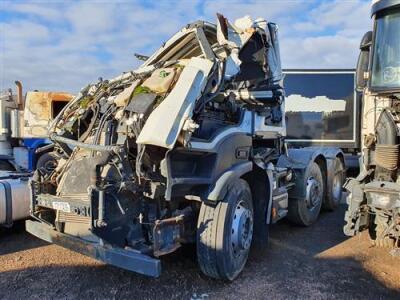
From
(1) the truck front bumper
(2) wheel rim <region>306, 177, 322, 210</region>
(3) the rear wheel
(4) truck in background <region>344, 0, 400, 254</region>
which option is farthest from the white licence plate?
(2) wheel rim <region>306, 177, 322, 210</region>

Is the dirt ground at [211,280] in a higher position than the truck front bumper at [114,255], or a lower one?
lower

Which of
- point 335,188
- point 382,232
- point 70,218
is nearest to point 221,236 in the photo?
point 70,218

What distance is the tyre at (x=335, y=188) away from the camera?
7.69 m

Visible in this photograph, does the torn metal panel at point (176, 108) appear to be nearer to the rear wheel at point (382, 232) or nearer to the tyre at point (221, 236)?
the tyre at point (221, 236)

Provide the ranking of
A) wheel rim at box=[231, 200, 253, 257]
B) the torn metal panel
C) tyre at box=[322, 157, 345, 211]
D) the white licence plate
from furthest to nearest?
tyre at box=[322, 157, 345, 211], wheel rim at box=[231, 200, 253, 257], the white licence plate, the torn metal panel

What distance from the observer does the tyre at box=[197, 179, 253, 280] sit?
4152mm

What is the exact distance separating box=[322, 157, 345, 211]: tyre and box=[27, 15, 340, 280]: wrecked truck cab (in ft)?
8.93

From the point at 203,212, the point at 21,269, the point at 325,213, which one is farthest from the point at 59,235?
the point at 325,213

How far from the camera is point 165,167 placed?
3.67m

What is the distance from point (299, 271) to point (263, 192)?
98 cm

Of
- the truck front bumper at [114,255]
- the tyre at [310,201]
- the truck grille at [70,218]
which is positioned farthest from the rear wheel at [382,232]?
the truck grille at [70,218]

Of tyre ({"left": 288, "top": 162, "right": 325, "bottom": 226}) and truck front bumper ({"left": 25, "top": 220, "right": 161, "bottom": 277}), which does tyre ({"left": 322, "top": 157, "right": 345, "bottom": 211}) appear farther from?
truck front bumper ({"left": 25, "top": 220, "right": 161, "bottom": 277})

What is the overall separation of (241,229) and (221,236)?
1.44 feet

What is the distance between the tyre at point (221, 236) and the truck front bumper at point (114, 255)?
2.33 feet
